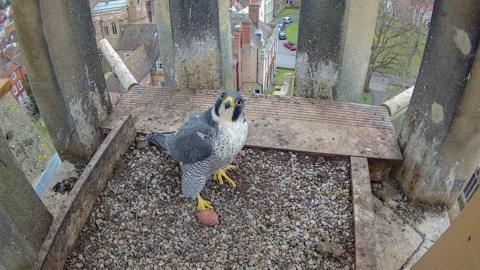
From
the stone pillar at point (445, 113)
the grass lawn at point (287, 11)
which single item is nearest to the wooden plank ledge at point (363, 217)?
the stone pillar at point (445, 113)

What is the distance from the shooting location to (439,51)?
2.64 m

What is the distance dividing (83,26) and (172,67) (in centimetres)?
115

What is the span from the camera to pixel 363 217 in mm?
2748

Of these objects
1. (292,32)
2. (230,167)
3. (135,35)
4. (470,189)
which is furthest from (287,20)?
(230,167)

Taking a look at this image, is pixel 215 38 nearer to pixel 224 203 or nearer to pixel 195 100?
pixel 195 100

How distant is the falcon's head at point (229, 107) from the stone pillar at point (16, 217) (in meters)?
1.15

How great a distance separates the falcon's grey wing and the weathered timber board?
729 millimetres

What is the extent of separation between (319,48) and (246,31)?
11815 millimetres

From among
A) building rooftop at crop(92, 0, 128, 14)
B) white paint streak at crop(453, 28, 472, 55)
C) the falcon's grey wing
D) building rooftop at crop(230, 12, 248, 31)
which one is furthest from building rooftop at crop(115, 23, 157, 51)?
white paint streak at crop(453, 28, 472, 55)

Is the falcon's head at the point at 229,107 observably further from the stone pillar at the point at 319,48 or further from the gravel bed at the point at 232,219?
the stone pillar at the point at 319,48

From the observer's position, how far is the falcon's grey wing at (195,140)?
103 inches

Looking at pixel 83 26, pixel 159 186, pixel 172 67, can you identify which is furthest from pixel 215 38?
pixel 159 186

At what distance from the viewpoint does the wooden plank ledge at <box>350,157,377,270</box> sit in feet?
8.17

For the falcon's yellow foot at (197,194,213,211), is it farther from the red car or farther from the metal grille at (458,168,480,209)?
the red car
